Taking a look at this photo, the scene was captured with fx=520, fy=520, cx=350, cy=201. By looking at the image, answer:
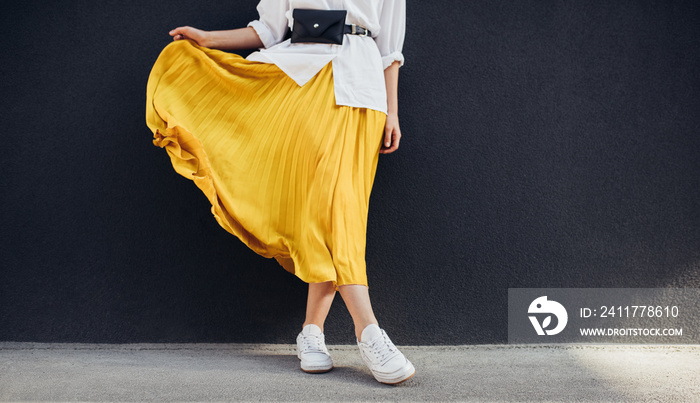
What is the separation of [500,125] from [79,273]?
1.81 m

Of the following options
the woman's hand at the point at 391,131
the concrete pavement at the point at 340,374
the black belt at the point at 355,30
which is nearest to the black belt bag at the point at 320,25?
the black belt at the point at 355,30

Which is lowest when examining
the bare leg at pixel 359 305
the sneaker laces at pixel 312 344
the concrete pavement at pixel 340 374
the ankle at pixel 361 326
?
the concrete pavement at pixel 340 374

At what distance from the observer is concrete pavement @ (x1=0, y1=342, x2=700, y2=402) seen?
1490 mm

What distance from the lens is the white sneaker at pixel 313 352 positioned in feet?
5.58

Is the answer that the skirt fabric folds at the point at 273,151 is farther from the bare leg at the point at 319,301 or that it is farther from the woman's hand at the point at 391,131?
the bare leg at the point at 319,301

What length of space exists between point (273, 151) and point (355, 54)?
430 millimetres

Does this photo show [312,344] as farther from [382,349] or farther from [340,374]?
[382,349]

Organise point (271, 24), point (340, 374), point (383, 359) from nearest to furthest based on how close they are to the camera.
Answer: point (383, 359)
point (340, 374)
point (271, 24)

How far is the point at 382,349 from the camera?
1.55 metres

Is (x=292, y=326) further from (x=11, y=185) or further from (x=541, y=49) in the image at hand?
(x=541, y=49)

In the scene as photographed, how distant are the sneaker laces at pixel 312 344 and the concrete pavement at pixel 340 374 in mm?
77

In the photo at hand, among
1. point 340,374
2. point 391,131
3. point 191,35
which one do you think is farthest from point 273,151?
point 340,374

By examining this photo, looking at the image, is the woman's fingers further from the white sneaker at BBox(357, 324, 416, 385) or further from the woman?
the white sneaker at BBox(357, 324, 416, 385)

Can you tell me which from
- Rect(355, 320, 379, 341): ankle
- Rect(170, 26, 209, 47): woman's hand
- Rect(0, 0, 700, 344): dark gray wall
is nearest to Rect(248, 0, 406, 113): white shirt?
Rect(170, 26, 209, 47): woman's hand
